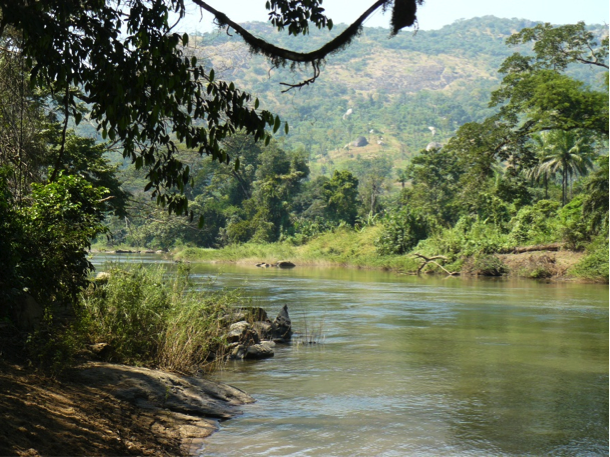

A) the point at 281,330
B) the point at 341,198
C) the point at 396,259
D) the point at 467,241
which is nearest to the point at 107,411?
the point at 281,330

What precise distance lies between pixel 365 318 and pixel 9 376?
13.8m

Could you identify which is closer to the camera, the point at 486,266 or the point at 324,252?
the point at 486,266

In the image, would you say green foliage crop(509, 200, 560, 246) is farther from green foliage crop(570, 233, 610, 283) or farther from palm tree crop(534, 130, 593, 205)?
palm tree crop(534, 130, 593, 205)

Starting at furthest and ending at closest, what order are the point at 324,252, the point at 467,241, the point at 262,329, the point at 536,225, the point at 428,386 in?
1. the point at 324,252
2. the point at 467,241
3. the point at 536,225
4. the point at 262,329
5. the point at 428,386

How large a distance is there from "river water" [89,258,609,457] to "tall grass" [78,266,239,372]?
949mm

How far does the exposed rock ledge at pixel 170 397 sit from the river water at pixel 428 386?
0.72 ft

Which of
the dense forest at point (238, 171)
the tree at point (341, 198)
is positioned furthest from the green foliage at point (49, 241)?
the tree at point (341, 198)

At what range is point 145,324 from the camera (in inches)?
359

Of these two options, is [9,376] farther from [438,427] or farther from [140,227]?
[140,227]

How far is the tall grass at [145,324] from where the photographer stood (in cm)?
852

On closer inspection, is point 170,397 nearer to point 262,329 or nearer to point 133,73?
point 133,73

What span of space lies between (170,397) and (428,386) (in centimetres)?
438

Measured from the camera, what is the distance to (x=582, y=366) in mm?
12023

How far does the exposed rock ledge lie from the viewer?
694 centimetres
